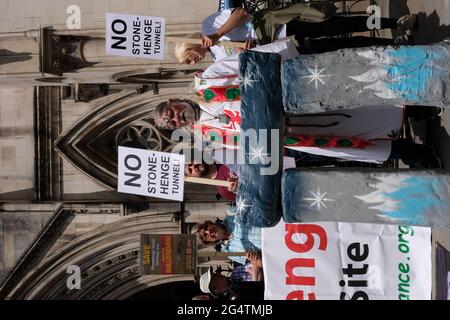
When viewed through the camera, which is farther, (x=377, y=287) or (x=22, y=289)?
(x=22, y=289)

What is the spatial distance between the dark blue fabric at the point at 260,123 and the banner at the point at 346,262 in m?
1.36

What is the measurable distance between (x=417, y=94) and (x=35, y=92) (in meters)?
6.69

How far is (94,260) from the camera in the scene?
975cm

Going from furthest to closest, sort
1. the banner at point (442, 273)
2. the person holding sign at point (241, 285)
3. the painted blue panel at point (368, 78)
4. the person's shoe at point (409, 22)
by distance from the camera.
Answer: the person holding sign at point (241, 285)
the person's shoe at point (409, 22)
the banner at point (442, 273)
the painted blue panel at point (368, 78)

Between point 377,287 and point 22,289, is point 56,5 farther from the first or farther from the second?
point 377,287

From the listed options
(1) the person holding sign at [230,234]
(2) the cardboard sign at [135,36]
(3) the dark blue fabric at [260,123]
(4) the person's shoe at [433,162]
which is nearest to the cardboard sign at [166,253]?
(1) the person holding sign at [230,234]

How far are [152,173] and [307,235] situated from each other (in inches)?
65.0

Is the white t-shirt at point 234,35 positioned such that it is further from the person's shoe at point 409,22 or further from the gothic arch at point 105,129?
the gothic arch at point 105,129

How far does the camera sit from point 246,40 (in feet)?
20.5

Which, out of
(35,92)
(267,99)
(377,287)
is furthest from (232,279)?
(35,92)

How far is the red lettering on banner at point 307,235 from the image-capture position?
6082mm

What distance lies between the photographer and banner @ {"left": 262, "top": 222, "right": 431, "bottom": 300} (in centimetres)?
573

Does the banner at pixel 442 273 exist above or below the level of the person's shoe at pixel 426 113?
below

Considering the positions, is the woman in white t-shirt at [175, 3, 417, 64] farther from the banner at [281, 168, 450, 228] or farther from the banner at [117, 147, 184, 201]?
the banner at [281, 168, 450, 228]
